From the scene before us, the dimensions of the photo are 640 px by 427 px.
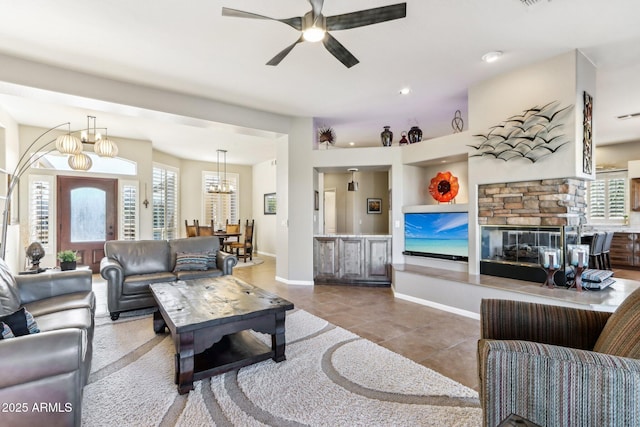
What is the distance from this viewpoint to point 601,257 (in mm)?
5984

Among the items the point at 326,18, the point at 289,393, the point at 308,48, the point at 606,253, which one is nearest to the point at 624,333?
the point at 289,393

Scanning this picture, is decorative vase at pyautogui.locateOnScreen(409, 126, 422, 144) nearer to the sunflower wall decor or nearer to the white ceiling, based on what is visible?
the white ceiling

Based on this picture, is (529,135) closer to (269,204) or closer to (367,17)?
(367,17)

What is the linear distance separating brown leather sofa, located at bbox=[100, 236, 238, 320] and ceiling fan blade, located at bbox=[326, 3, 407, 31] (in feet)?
11.1

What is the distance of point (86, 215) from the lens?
20.9 ft

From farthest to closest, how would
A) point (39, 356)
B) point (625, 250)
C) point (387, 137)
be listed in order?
point (625, 250)
point (387, 137)
point (39, 356)

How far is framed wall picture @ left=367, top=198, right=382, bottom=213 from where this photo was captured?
7.94m

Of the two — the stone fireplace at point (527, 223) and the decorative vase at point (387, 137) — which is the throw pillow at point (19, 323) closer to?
the stone fireplace at point (527, 223)

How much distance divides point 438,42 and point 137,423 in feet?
13.1

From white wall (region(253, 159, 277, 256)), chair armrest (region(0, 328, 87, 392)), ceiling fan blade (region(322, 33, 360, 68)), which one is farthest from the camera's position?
white wall (region(253, 159, 277, 256))

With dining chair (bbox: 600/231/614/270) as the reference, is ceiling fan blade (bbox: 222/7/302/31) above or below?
above

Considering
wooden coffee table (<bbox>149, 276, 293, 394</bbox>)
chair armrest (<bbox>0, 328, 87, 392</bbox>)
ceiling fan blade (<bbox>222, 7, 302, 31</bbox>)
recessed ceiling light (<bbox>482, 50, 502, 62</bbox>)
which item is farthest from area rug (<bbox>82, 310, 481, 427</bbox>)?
recessed ceiling light (<bbox>482, 50, 502, 62</bbox>)

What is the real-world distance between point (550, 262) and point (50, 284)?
500 cm

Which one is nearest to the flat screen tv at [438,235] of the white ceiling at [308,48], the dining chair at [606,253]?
the white ceiling at [308,48]
